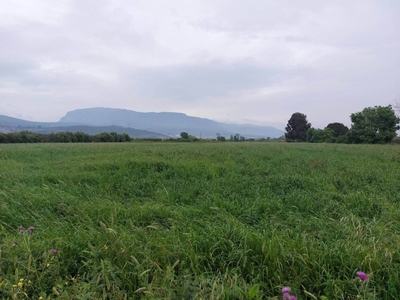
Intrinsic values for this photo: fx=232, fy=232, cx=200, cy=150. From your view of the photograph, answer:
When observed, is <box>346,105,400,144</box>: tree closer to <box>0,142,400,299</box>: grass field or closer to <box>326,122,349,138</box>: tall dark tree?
<box>326,122,349,138</box>: tall dark tree

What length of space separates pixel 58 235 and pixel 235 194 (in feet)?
11.0

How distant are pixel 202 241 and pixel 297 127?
74.4 m

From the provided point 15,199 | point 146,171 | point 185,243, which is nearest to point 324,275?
point 185,243

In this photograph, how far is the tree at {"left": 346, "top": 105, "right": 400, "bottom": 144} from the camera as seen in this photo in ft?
133

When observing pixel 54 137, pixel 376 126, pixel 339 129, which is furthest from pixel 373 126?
pixel 54 137

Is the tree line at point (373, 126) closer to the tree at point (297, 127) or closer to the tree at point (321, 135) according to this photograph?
the tree at point (321, 135)

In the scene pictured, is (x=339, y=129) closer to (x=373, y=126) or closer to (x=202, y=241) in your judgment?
(x=373, y=126)

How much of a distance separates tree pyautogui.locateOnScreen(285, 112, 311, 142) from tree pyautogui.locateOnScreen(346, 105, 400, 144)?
26.5 meters

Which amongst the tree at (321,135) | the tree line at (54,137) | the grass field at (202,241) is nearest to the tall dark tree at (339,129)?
the tree at (321,135)

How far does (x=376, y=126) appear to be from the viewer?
41.5 metres

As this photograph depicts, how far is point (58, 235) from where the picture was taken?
320 centimetres

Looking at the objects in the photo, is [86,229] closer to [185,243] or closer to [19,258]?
[19,258]

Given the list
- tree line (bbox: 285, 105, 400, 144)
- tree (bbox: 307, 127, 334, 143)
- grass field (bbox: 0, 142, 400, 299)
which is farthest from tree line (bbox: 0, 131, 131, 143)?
grass field (bbox: 0, 142, 400, 299)

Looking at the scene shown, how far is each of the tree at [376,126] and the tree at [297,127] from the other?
26.5m
